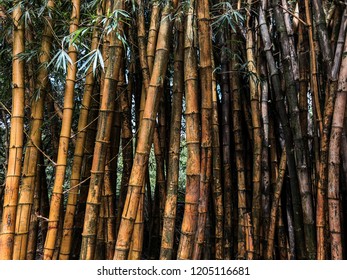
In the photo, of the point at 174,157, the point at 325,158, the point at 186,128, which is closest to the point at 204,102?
the point at 186,128

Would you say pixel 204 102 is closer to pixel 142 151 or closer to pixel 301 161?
pixel 142 151

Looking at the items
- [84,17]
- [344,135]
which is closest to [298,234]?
[344,135]

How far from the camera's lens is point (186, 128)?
1.32 metres

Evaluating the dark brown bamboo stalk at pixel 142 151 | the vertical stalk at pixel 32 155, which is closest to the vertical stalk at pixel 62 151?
the vertical stalk at pixel 32 155

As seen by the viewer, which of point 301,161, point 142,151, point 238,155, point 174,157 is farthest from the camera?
point 238,155

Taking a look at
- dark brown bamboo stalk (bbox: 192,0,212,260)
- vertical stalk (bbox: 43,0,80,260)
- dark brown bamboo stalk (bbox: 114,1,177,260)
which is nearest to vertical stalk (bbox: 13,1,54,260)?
vertical stalk (bbox: 43,0,80,260)

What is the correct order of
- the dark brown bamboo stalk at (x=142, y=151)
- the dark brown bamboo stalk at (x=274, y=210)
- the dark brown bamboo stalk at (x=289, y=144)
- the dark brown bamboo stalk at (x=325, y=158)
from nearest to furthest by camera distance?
the dark brown bamboo stalk at (x=142, y=151) → the dark brown bamboo stalk at (x=325, y=158) → the dark brown bamboo stalk at (x=289, y=144) → the dark brown bamboo stalk at (x=274, y=210)

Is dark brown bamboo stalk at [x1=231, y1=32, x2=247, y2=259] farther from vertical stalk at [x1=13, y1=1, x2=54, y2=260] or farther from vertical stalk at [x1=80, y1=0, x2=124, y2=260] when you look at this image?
vertical stalk at [x1=13, y1=1, x2=54, y2=260]

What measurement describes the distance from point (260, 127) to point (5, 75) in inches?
65.8

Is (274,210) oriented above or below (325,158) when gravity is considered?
below

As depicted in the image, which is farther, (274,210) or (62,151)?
(274,210)

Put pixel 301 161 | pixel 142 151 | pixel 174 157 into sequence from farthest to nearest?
1. pixel 301 161
2. pixel 174 157
3. pixel 142 151

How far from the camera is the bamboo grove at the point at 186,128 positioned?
4.39 ft

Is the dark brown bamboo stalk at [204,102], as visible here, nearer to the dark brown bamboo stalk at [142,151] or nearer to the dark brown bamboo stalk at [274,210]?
the dark brown bamboo stalk at [142,151]
